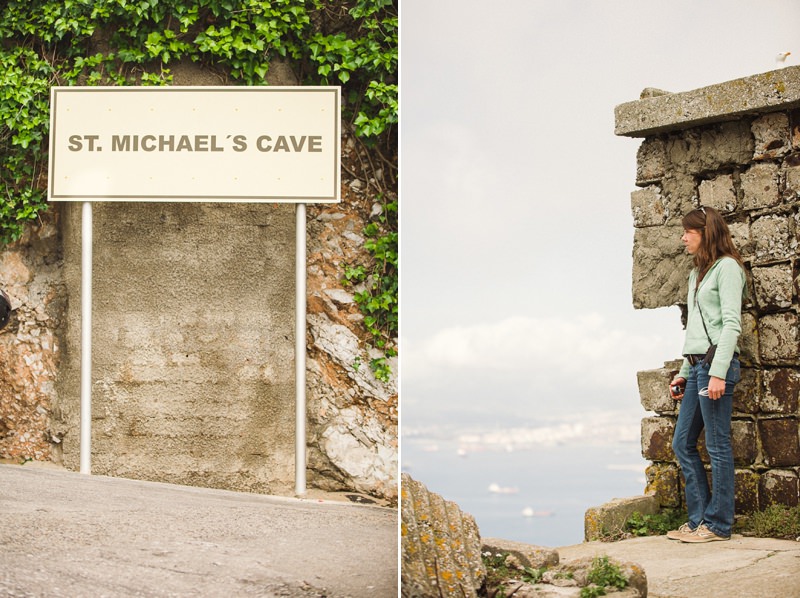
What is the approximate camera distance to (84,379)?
2.87 metres

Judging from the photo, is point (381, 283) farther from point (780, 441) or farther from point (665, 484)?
point (780, 441)

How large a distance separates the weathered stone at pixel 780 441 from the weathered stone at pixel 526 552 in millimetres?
1110

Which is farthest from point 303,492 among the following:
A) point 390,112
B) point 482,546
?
point 390,112

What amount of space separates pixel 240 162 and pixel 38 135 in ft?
2.45

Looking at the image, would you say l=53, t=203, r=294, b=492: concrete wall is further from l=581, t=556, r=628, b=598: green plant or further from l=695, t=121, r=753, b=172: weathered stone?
l=695, t=121, r=753, b=172: weathered stone

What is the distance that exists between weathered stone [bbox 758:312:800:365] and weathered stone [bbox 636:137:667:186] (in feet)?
2.45

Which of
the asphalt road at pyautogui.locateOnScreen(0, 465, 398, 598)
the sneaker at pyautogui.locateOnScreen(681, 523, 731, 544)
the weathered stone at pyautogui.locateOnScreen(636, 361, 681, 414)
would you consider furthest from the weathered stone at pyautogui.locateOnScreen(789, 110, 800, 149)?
the asphalt road at pyautogui.locateOnScreen(0, 465, 398, 598)

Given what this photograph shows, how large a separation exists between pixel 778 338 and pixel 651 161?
35.7 inches

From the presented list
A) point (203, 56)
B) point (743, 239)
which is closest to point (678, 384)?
point (743, 239)

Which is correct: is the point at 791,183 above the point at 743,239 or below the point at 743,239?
above

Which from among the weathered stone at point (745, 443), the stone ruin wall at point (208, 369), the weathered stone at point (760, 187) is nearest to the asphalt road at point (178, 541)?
the stone ruin wall at point (208, 369)

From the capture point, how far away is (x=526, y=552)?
2.70m

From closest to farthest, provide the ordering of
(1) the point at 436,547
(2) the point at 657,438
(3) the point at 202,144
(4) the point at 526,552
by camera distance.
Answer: (1) the point at 436,547 → (4) the point at 526,552 → (3) the point at 202,144 → (2) the point at 657,438

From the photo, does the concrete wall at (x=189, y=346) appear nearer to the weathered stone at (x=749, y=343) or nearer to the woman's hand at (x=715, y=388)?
the woman's hand at (x=715, y=388)
